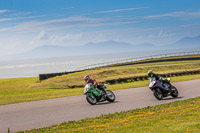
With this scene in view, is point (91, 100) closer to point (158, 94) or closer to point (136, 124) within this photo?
point (158, 94)

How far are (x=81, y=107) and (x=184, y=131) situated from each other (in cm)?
894

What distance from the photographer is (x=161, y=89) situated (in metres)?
18.7

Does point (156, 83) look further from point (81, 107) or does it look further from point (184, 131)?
point (184, 131)

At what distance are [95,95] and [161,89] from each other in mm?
3713

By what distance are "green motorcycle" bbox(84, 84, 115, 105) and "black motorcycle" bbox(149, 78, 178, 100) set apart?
2.37 m

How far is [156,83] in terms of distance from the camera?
18.4 meters

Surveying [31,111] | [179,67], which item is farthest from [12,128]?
[179,67]

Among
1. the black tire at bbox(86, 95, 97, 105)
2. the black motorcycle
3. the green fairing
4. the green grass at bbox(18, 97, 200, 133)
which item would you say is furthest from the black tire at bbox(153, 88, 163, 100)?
the green grass at bbox(18, 97, 200, 133)

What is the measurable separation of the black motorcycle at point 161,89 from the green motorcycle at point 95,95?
7.79ft

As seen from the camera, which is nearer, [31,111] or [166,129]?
[166,129]

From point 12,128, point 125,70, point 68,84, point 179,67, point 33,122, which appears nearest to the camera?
point 12,128

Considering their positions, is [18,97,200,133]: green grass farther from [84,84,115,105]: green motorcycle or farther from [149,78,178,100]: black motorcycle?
[149,78,178,100]: black motorcycle

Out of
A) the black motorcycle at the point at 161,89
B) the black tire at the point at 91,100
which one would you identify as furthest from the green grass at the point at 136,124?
the black motorcycle at the point at 161,89

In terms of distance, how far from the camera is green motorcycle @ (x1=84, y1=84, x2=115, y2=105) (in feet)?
58.9
